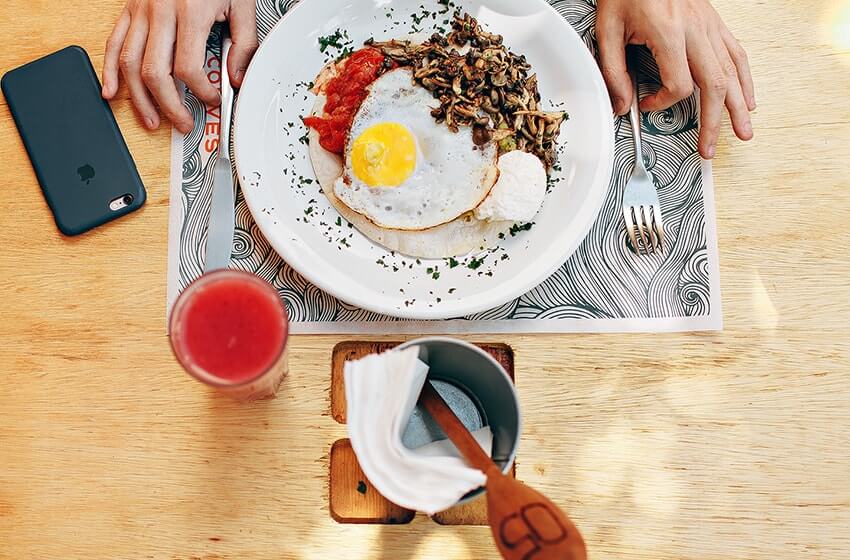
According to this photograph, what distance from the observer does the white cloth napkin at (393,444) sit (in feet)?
3.28

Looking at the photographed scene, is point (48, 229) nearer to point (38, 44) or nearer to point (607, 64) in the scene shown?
point (38, 44)

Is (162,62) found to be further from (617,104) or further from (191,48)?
(617,104)

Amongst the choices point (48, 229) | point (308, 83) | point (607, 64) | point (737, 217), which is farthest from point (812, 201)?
point (48, 229)

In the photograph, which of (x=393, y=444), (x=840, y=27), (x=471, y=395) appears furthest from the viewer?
(x=840, y=27)

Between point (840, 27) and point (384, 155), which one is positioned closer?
point (384, 155)

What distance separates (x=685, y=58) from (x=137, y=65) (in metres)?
1.16

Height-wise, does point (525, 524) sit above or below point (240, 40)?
below

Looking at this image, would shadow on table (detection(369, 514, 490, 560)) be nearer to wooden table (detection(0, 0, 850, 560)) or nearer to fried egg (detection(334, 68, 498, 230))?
wooden table (detection(0, 0, 850, 560))

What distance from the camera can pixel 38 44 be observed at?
1.52 meters

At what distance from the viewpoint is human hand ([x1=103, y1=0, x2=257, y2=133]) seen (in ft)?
4.70

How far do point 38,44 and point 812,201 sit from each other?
5.63 feet

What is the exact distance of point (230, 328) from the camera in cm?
115

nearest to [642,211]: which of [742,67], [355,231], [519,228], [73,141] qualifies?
[519,228]

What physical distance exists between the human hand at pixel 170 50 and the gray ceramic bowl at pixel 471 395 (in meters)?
0.76
